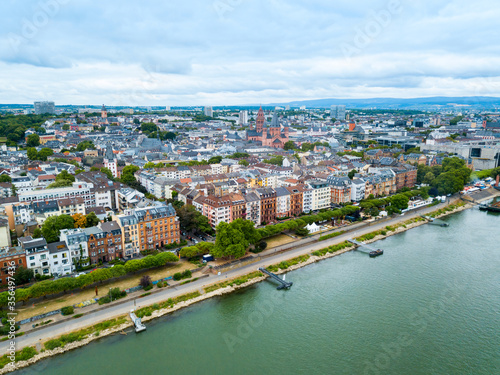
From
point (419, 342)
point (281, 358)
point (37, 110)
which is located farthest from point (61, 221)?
point (37, 110)

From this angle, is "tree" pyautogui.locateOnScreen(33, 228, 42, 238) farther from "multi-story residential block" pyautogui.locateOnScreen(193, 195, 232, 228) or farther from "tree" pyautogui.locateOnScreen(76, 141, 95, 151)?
"tree" pyautogui.locateOnScreen(76, 141, 95, 151)

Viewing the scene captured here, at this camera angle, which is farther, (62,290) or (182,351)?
(62,290)

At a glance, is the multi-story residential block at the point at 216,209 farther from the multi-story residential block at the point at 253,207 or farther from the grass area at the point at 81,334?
the grass area at the point at 81,334

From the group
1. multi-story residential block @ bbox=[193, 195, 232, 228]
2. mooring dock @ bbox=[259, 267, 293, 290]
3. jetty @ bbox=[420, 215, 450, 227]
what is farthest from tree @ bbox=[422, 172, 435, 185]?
mooring dock @ bbox=[259, 267, 293, 290]

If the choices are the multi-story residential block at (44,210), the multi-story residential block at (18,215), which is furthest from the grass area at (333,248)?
the multi-story residential block at (18,215)

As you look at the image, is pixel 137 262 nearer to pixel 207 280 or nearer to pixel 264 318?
pixel 207 280

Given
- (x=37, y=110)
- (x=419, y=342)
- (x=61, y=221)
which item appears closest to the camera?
(x=419, y=342)
